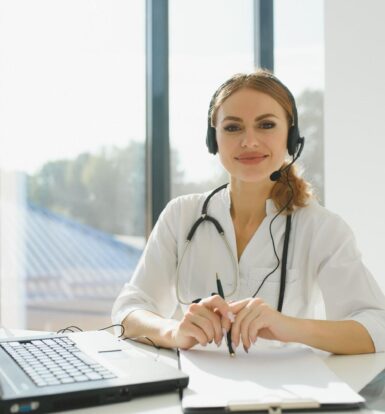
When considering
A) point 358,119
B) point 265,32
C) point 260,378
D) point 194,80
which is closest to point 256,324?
point 260,378

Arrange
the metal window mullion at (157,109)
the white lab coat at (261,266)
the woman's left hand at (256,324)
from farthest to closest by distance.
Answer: the metal window mullion at (157,109), the white lab coat at (261,266), the woman's left hand at (256,324)

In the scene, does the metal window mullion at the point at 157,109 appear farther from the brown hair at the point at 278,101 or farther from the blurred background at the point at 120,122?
the brown hair at the point at 278,101

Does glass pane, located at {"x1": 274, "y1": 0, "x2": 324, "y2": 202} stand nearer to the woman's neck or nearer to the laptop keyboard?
the woman's neck

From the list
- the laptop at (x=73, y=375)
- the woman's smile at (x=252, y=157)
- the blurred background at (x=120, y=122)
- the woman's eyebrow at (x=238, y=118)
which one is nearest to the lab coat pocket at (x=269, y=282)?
the woman's smile at (x=252, y=157)

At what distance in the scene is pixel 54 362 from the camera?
0.90m

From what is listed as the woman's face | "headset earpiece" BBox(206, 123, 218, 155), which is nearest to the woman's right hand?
the woman's face

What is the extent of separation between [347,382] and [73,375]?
0.45m

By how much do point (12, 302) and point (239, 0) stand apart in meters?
1.91

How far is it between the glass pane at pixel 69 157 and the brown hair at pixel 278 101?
3.89 ft

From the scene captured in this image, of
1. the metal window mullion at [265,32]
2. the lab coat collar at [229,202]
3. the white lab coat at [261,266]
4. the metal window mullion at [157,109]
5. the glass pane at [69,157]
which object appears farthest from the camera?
the metal window mullion at [265,32]

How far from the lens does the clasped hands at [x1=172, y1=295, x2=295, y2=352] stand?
1046 mm

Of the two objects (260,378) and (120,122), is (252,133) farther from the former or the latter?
(120,122)

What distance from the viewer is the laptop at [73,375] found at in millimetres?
750

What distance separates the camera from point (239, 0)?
3018 mm
